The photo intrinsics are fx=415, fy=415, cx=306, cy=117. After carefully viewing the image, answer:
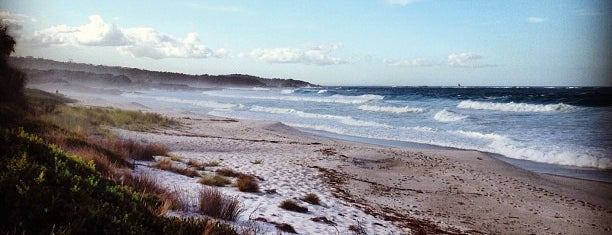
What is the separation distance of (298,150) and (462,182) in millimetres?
6654

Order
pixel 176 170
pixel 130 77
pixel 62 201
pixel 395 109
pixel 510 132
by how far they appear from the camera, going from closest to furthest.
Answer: pixel 62 201 → pixel 176 170 → pixel 510 132 → pixel 395 109 → pixel 130 77

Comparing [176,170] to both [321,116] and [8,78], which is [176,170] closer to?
[8,78]

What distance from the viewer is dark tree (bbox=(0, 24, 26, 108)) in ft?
43.8

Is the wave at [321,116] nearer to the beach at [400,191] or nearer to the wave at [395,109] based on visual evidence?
the wave at [395,109]

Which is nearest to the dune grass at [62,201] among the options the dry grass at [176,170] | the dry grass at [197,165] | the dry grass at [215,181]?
the dry grass at [215,181]

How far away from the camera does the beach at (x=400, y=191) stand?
7516mm

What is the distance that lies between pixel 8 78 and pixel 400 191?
1335 cm

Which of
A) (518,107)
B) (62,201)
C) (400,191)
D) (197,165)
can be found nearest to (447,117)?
(518,107)

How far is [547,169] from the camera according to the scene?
15.8 m

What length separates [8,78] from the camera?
46.1ft

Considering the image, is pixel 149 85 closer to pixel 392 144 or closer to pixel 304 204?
pixel 392 144

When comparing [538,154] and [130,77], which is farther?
[130,77]

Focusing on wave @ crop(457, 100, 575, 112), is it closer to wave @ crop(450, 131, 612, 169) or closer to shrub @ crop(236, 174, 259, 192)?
wave @ crop(450, 131, 612, 169)

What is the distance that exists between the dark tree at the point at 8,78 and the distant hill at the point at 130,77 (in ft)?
120
